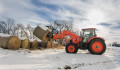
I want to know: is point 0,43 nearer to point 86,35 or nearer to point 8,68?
point 8,68

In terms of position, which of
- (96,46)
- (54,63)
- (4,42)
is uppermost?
(4,42)

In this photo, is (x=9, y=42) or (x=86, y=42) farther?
(x=9, y=42)

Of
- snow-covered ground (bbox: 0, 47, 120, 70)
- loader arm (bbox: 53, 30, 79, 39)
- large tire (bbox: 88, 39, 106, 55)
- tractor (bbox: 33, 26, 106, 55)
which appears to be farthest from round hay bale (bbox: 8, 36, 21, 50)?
large tire (bbox: 88, 39, 106, 55)

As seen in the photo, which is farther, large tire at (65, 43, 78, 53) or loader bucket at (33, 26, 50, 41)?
loader bucket at (33, 26, 50, 41)

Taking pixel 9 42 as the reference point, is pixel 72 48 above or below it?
below

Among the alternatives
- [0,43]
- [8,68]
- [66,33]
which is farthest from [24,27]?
[8,68]

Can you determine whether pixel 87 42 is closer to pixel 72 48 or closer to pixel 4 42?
pixel 72 48

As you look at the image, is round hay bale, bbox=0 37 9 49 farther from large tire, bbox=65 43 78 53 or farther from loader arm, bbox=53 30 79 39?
large tire, bbox=65 43 78 53

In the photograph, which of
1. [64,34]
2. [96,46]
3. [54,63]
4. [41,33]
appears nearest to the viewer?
[54,63]

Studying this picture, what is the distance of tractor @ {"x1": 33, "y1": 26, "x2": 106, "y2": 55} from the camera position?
788 cm

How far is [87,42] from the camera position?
8.24m

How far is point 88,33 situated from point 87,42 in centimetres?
78

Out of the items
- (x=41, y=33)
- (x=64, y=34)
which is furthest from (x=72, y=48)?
(x=41, y=33)

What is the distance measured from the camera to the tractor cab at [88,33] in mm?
8370
